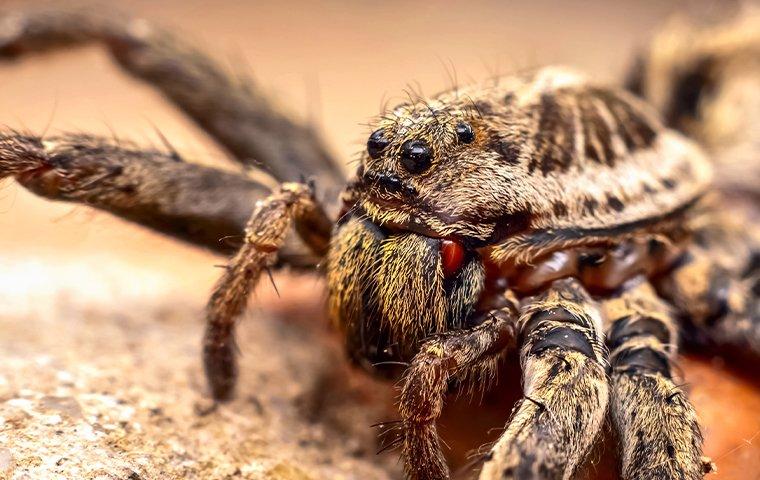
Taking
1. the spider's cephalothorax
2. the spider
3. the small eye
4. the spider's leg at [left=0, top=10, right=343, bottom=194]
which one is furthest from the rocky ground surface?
the small eye

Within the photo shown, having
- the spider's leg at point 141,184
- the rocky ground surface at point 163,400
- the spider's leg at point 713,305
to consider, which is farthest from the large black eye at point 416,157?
the spider's leg at point 713,305

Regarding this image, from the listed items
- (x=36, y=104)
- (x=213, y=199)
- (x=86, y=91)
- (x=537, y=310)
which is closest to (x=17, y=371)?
(x=213, y=199)

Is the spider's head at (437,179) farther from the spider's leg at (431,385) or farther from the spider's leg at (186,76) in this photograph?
the spider's leg at (186,76)

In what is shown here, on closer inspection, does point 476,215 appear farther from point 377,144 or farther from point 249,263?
point 249,263

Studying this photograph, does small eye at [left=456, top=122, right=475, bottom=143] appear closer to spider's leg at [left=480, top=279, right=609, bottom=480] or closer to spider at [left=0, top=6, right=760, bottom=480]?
spider at [left=0, top=6, right=760, bottom=480]

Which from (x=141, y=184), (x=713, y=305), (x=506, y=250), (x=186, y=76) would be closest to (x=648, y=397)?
(x=506, y=250)
